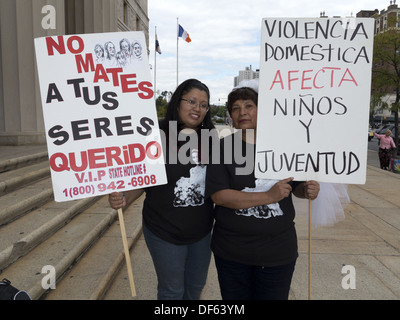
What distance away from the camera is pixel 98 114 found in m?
1.98

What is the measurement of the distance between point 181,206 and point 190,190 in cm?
11

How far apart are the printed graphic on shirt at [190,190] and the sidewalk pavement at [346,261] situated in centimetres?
144

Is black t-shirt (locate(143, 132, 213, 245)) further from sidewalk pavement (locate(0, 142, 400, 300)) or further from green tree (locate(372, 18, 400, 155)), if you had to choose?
green tree (locate(372, 18, 400, 155))

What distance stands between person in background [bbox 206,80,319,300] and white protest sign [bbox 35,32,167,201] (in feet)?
1.36

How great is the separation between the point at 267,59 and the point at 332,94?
1.41ft

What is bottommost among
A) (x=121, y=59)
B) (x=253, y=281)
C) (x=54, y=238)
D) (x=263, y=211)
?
(x=54, y=238)

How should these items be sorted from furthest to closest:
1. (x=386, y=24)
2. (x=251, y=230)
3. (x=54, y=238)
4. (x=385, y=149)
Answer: (x=386, y=24) → (x=385, y=149) → (x=54, y=238) → (x=251, y=230)

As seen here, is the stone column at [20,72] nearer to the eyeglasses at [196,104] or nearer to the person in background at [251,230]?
the eyeglasses at [196,104]

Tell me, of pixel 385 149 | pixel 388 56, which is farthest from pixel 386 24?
pixel 385 149

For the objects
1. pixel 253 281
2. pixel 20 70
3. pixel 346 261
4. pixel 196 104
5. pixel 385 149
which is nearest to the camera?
pixel 253 281

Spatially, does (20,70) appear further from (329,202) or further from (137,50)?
(329,202)

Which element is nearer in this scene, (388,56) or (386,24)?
(388,56)
